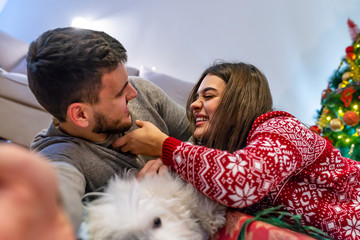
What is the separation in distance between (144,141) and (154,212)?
0.97ft

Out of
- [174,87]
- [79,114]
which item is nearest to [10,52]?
[174,87]

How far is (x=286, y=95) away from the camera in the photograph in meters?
2.47

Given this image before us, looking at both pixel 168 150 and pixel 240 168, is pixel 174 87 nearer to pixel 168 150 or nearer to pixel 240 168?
pixel 168 150

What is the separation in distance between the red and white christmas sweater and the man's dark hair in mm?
262

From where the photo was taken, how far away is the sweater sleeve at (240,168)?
59 cm

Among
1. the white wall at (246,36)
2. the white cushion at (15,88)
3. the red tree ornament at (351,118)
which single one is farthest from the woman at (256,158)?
the white wall at (246,36)

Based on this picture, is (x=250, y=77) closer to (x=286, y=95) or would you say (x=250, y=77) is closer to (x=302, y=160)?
(x=302, y=160)

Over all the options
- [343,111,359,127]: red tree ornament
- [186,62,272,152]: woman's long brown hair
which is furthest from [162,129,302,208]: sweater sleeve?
[343,111,359,127]: red tree ornament

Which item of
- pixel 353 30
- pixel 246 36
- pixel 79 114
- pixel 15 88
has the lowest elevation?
pixel 15 88

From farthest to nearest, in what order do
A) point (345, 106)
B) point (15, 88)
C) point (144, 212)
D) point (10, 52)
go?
point (10, 52)
point (15, 88)
point (345, 106)
point (144, 212)

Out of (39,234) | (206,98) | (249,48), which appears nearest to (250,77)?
(206,98)

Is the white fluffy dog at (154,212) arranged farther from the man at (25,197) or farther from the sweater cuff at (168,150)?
the man at (25,197)

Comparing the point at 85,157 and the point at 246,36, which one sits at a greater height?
the point at 246,36

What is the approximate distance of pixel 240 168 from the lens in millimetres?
600
